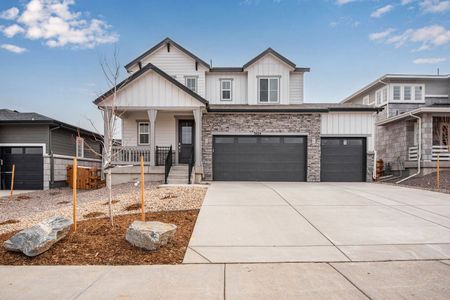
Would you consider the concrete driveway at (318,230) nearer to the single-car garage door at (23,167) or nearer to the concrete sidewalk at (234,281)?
the concrete sidewalk at (234,281)

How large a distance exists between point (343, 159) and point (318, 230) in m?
9.92

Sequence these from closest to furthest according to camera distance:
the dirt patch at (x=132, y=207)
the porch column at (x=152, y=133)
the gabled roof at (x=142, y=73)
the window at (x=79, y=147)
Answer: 1. the dirt patch at (x=132, y=207)
2. the gabled roof at (x=142, y=73)
3. the porch column at (x=152, y=133)
4. the window at (x=79, y=147)

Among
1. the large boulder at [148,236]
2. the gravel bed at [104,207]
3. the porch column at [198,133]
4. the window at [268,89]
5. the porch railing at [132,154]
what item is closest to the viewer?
the large boulder at [148,236]

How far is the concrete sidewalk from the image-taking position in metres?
2.83

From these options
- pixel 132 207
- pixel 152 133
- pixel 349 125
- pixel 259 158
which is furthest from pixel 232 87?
pixel 132 207

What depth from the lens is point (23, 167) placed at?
13.8 meters

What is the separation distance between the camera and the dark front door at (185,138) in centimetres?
1403

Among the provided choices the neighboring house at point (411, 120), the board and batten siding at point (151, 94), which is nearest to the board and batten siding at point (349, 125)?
the neighboring house at point (411, 120)

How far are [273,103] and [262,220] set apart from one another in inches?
430

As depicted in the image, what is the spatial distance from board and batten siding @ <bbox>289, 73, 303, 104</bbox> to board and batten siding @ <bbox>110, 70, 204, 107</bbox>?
7.20 meters

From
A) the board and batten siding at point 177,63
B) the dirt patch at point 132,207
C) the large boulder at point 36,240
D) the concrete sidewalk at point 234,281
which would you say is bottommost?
the concrete sidewalk at point 234,281

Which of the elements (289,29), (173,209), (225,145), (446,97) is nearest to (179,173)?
(225,145)

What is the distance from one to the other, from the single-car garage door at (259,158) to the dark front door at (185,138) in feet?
4.65

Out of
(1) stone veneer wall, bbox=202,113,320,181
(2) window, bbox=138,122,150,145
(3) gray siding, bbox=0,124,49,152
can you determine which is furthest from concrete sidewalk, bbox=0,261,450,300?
(3) gray siding, bbox=0,124,49,152
